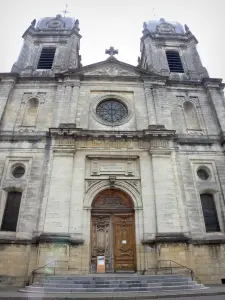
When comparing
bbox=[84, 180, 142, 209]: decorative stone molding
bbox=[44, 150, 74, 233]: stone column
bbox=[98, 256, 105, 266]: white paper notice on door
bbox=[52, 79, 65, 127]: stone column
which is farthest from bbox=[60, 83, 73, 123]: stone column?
bbox=[98, 256, 105, 266]: white paper notice on door

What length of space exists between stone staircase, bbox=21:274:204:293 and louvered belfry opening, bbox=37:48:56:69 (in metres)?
14.9

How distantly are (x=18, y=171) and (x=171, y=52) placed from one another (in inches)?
604

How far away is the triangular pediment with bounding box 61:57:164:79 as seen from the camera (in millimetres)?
16625

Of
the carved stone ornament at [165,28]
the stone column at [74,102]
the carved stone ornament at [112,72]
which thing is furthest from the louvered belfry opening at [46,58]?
the carved stone ornament at [165,28]

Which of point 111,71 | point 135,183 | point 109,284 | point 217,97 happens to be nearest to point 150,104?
point 111,71

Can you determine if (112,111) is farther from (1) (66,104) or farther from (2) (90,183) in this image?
(2) (90,183)

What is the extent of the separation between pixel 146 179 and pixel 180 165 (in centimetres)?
209

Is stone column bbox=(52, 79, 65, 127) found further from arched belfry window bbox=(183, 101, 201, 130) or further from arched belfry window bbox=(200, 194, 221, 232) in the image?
arched belfry window bbox=(200, 194, 221, 232)

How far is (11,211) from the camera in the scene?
469 inches

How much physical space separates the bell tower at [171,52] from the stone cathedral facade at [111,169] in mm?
539

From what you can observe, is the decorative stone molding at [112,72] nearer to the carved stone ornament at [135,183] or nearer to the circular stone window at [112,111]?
the circular stone window at [112,111]

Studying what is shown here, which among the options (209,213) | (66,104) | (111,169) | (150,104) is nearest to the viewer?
(209,213)

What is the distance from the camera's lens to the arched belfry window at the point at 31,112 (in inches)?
582

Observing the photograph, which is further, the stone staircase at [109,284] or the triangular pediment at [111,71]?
the triangular pediment at [111,71]
